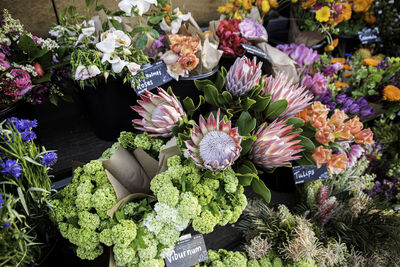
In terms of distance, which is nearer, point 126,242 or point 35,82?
point 126,242

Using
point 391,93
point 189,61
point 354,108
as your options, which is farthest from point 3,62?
point 391,93

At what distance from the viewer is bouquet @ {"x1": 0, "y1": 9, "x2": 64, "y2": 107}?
0.80 metres

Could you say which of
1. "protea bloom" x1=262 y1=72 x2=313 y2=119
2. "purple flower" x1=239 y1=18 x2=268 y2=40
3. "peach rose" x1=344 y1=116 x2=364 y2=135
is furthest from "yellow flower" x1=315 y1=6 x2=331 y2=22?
"protea bloom" x1=262 y1=72 x2=313 y2=119

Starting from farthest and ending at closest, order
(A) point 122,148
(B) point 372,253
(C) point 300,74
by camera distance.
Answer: (C) point 300,74 < (B) point 372,253 < (A) point 122,148

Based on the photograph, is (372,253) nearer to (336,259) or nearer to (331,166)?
(336,259)

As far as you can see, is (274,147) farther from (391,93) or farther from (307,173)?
(391,93)

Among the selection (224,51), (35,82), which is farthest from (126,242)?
(224,51)

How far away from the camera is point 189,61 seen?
101cm

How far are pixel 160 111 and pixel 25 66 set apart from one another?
459mm

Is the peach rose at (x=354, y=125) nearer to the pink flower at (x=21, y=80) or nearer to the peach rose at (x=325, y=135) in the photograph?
the peach rose at (x=325, y=135)

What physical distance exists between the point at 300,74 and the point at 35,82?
1.10 metres

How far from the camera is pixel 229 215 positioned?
2.54 ft

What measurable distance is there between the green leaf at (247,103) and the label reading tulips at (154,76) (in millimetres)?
297

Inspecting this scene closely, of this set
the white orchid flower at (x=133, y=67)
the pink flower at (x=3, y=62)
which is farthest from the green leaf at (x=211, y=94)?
the pink flower at (x=3, y=62)
